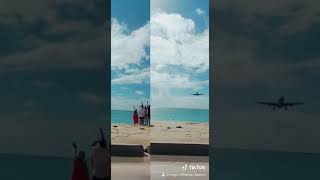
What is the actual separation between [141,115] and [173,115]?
0.56 metres

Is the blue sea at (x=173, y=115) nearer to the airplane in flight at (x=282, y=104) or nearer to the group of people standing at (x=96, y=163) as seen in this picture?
the group of people standing at (x=96, y=163)

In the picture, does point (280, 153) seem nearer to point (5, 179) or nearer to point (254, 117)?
point (254, 117)

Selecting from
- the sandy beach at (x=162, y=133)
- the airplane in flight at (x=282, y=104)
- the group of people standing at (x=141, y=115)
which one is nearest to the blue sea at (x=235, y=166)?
the sandy beach at (x=162, y=133)

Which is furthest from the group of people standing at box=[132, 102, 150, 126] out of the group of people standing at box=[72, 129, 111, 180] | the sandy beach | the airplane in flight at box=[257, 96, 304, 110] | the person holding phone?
the airplane in flight at box=[257, 96, 304, 110]

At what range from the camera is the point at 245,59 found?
124 inches

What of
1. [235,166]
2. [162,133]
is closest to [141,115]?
[162,133]

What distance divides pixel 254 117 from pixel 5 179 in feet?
6.48

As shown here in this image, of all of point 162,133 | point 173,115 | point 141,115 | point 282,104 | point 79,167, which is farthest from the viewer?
point 173,115

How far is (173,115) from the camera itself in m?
3.36

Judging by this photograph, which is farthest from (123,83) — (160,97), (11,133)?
(11,133)

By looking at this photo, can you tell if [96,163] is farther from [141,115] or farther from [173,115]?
[173,115]

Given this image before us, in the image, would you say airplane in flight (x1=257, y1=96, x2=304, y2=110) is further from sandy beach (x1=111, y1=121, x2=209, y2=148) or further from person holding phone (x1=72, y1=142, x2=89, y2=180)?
person holding phone (x1=72, y1=142, x2=89, y2=180)

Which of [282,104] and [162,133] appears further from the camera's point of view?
[162,133]

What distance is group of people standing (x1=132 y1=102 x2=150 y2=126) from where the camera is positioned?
283 centimetres
